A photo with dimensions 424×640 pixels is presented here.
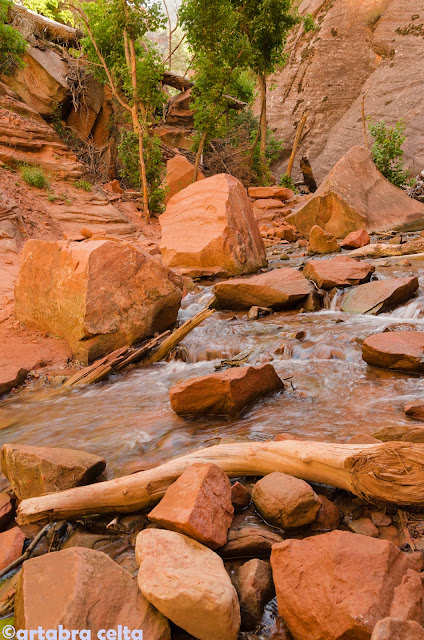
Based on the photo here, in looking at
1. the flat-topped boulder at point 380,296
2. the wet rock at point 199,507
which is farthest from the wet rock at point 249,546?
the flat-topped boulder at point 380,296

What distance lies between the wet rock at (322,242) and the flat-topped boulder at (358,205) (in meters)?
2.00

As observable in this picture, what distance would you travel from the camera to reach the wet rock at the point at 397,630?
1.13 meters

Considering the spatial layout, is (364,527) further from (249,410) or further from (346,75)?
(346,75)

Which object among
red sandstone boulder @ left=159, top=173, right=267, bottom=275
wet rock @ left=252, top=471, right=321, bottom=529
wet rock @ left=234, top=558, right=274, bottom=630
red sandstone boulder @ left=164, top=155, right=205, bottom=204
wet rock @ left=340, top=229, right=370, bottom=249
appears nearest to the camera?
wet rock @ left=234, top=558, right=274, bottom=630

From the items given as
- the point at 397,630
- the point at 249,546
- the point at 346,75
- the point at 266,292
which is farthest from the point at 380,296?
the point at 346,75

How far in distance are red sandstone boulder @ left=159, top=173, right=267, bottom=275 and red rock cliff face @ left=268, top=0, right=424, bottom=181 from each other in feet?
46.5

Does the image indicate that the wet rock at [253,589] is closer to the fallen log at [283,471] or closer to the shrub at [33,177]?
the fallen log at [283,471]

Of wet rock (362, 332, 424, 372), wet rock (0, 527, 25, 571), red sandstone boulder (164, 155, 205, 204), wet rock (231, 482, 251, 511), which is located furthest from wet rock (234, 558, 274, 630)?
red sandstone boulder (164, 155, 205, 204)

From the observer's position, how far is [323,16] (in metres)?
22.5

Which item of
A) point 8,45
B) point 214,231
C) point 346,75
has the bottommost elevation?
point 214,231

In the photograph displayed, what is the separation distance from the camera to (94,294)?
4.83 meters

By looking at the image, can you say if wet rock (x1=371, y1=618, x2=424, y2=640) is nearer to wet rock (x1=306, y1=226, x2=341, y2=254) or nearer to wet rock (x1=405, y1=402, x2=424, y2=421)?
wet rock (x1=405, y1=402, x2=424, y2=421)

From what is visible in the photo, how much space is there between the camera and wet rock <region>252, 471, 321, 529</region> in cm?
185

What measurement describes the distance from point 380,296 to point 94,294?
3499mm
